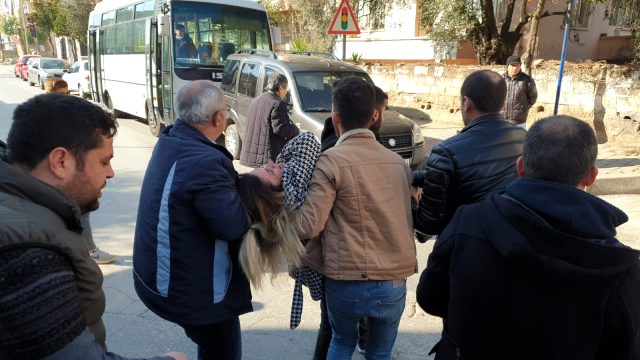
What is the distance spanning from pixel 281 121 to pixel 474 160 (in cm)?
355

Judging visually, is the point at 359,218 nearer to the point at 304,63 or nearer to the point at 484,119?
the point at 484,119

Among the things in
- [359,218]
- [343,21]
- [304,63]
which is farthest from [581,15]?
[359,218]

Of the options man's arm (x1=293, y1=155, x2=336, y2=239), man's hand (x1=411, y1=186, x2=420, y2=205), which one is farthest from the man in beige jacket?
man's hand (x1=411, y1=186, x2=420, y2=205)

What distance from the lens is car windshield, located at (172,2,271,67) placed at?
31.5ft

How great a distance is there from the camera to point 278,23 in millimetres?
21656

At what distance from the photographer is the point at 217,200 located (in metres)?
1.86

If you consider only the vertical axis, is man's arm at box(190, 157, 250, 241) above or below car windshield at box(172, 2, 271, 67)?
below

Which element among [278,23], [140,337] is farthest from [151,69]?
[278,23]

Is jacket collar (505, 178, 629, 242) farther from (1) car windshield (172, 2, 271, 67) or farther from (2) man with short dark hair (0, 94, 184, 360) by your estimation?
(1) car windshield (172, 2, 271, 67)

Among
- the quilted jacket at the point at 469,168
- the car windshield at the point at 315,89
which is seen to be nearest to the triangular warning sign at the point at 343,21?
the car windshield at the point at 315,89

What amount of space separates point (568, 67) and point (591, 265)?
1006 cm

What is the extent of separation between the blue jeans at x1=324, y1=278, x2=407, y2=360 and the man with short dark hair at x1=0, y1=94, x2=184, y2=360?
1.14m

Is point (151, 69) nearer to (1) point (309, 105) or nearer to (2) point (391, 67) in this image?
(1) point (309, 105)

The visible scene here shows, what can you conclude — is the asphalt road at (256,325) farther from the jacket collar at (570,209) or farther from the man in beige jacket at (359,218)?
the jacket collar at (570,209)
